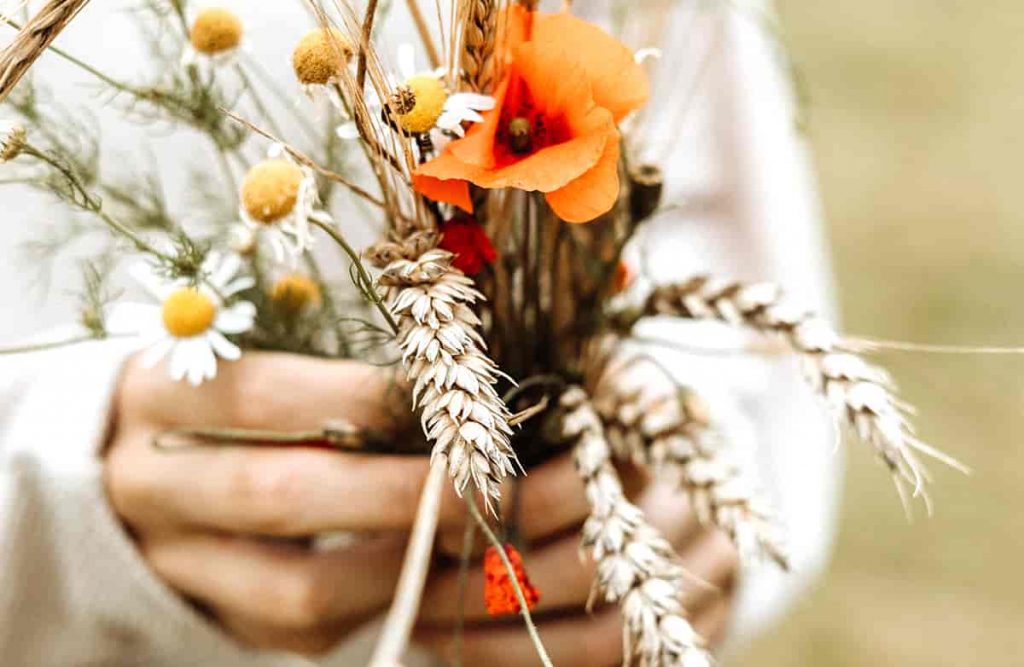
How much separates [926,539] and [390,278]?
3.39 ft

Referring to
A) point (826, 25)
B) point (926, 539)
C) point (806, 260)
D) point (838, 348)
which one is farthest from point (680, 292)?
point (826, 25)

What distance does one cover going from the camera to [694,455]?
0.35m

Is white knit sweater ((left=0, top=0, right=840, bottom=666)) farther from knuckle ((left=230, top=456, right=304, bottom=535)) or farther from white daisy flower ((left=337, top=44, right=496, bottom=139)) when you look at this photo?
white daisy flower ((left=337, top=44, right=496, bottom=139))

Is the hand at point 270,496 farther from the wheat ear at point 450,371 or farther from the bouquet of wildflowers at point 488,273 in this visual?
the wheat ear at point 450,371

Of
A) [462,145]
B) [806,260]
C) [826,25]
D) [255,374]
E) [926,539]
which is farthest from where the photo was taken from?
[826,25]

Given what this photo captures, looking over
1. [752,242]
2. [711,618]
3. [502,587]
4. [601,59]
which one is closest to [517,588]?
[502,587]

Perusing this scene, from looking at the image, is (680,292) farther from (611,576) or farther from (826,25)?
(826,25)

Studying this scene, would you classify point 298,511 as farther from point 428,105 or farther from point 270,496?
point 428,105

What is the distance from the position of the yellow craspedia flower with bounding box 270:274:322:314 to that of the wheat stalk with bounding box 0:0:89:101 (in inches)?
7.1

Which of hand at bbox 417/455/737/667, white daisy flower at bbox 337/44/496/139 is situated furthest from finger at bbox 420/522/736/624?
white daisy flower at bbox 337/44/496/139

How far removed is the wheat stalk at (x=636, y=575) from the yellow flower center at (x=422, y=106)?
12 centimetres

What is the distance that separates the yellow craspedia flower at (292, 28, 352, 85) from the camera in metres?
0.26

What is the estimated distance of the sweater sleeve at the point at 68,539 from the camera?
0.45m

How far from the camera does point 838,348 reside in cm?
29
